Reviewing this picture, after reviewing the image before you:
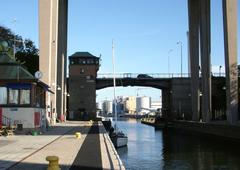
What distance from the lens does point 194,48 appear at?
89312mm

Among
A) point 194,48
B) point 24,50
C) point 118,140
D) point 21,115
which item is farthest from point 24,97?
point 194,48

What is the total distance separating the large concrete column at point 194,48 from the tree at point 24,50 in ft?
87.6

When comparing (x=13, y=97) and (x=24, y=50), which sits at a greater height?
(x=24, y=50)

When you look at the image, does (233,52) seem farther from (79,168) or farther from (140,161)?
(79,168)

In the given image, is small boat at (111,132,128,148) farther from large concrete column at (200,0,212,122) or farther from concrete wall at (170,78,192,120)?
concrete wall at (170,78,192,120)

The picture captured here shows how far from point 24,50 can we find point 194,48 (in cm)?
2956

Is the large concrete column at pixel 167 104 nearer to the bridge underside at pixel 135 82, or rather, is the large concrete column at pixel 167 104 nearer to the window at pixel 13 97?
the bridge underside at pixel 135 82

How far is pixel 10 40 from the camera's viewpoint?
78875 mm

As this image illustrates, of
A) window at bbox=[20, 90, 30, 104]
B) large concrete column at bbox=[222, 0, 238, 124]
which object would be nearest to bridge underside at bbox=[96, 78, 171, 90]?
large concrete column at bbox=[222, 0, 238, 124]

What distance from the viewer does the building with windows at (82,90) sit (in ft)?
382

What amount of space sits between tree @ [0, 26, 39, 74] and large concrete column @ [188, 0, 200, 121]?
2670 cm

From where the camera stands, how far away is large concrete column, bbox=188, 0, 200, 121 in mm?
88838

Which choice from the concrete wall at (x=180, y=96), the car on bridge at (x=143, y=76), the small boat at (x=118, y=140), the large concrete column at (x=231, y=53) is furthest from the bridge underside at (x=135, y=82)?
the small boat at (x=118, y=140)

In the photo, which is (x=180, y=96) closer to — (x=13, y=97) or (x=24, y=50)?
(x=24, y=50)
